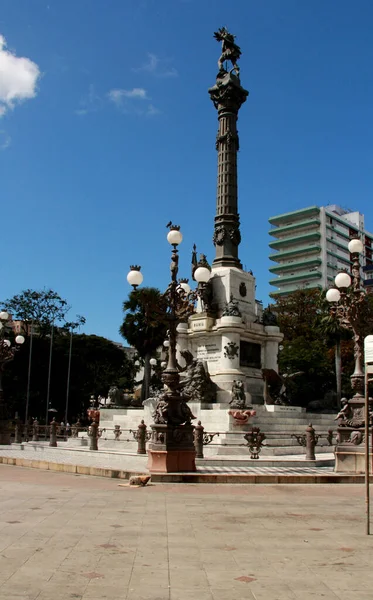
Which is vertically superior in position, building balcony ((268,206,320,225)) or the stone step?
building balcony ((268,206,320,225))

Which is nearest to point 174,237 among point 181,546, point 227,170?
point 181,546

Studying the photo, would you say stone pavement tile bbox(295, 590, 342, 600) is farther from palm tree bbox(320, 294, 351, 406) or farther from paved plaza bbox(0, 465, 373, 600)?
palm tree bbox(320, 294, 351, 406)

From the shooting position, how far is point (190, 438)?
50.6 feet

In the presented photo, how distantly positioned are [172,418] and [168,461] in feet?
3.45

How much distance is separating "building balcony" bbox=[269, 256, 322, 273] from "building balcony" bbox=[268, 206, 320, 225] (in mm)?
8713

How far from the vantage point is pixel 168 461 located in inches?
584

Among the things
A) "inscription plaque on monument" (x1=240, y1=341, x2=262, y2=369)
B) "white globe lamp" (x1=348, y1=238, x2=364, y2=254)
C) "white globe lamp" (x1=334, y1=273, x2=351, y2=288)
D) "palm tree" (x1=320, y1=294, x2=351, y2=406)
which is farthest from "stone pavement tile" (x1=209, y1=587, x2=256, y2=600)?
"palm tree" (x1=320, y1=294, x2=351, y2=406)

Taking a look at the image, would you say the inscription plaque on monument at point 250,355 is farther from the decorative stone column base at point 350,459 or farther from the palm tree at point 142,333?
the palm tree at point 142,333

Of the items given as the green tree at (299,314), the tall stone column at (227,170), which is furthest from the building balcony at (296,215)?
the tall stone column at (227,170)

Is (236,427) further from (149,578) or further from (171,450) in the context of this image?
(149,578)

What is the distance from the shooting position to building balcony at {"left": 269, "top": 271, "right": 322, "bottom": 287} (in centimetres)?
11475

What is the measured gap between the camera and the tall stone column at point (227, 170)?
3269cm

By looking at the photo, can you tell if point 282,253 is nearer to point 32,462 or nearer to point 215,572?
point 32,462

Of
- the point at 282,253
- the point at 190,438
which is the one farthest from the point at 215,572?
the point at 282,253
